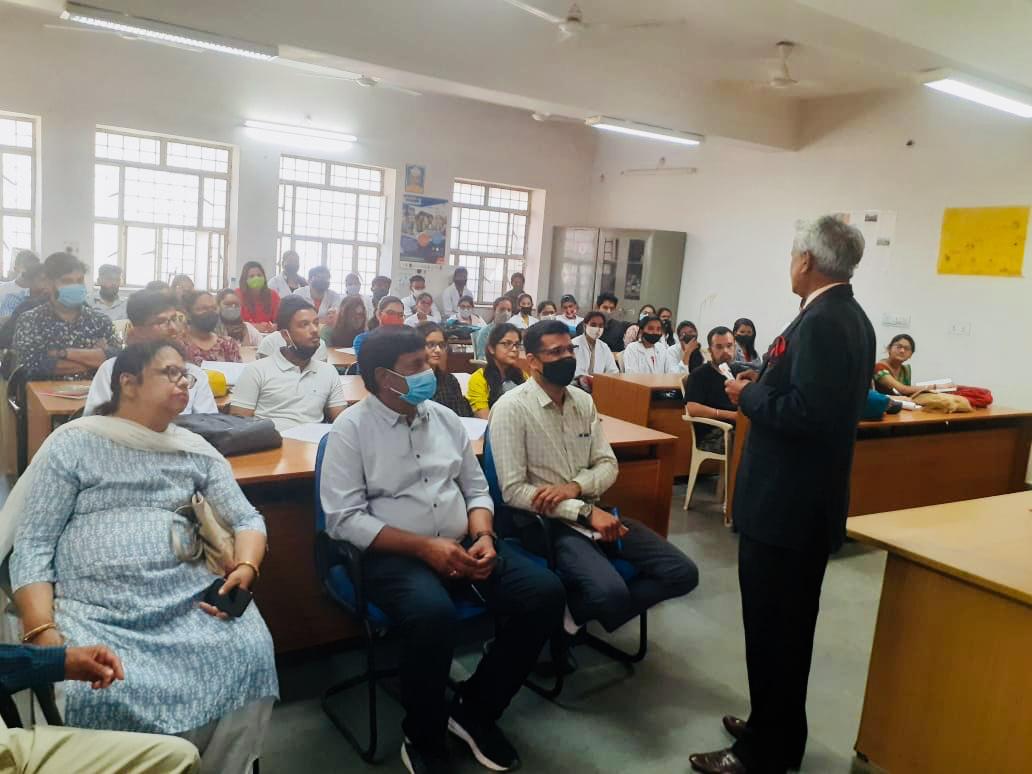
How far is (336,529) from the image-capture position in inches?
88.4

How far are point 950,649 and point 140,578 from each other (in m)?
2.12

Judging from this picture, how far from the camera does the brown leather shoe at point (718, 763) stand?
7.30 ft

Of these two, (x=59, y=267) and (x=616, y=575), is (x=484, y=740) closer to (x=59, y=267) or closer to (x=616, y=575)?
(x=616, y=575)

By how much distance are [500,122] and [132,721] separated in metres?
10.1

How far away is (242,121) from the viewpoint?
29.0 feet

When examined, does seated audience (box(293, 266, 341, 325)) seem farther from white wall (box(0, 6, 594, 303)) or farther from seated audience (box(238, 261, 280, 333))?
white wall (box(0, 6, 594, 303))

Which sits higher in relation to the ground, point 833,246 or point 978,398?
point 833,246

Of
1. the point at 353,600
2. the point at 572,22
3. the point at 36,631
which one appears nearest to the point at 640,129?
the point at 572,22

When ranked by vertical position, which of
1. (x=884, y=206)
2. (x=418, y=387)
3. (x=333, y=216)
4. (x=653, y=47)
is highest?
(x=653, y=47)

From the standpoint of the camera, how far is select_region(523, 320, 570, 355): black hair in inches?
107

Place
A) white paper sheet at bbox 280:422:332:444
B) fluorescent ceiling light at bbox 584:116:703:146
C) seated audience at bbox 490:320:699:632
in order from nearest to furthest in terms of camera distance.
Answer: seated audience at bbox 490:320:699:632
white paper sheet at bbox 280:422:332:444
fluorescent ceiling light at bbox 584:116:703:146

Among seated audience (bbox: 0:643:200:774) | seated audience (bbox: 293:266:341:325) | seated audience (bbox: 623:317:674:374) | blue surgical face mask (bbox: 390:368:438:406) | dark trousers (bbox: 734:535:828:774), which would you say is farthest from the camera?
seated audience (bbox: 293:266:341:325)

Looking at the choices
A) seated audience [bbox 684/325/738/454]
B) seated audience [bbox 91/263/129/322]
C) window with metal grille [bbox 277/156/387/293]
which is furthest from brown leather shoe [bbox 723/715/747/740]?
window with metal grille [bbox 277/156/387/293]

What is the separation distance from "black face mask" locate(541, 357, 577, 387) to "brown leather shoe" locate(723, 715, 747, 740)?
4.11ft
